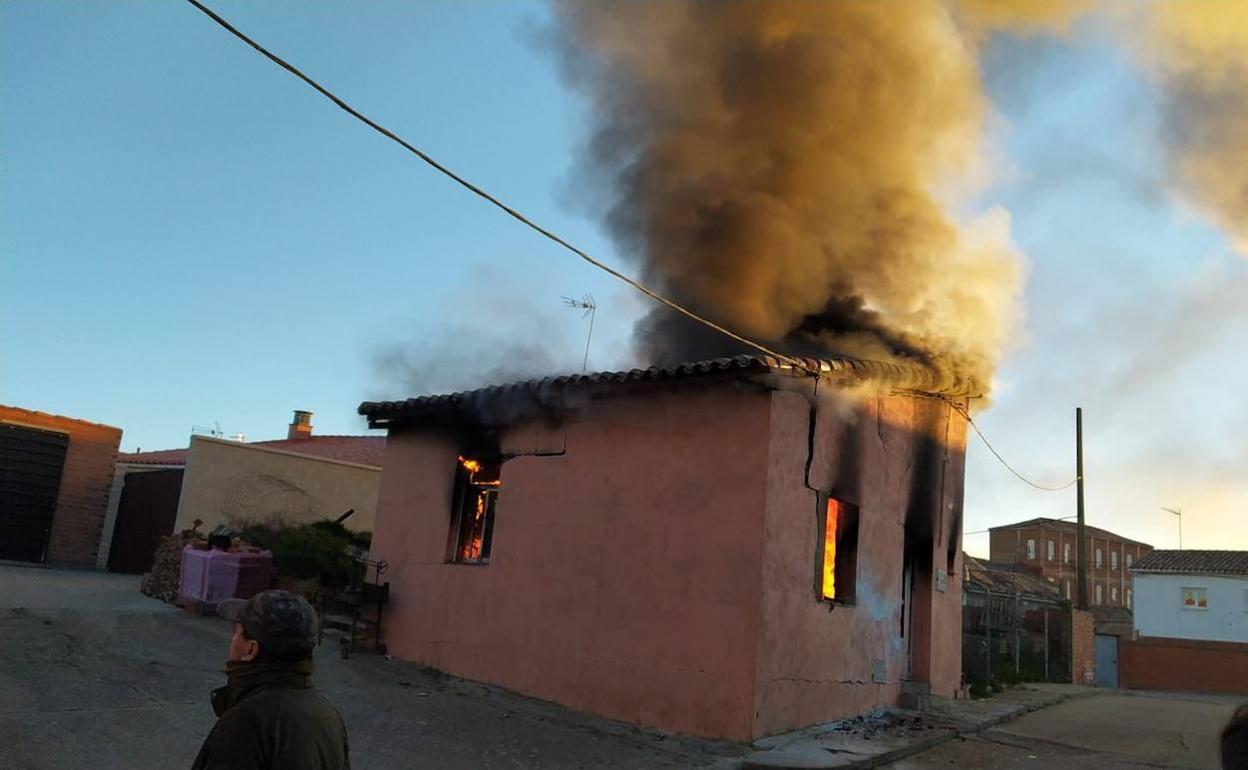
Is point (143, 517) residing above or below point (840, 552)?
below

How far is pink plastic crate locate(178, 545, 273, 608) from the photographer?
35.0 feet

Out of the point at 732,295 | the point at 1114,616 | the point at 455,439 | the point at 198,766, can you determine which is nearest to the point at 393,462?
the point at 455,439

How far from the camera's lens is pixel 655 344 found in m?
12.8

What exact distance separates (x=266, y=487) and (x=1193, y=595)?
3874 centimetres

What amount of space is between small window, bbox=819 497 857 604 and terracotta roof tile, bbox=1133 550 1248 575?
35.3m

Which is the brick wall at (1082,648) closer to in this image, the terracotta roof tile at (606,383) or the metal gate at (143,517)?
the terracotta roof tile at (606,383)

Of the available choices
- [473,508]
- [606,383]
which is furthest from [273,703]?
[473,508]

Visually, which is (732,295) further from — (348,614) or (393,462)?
(348,614)

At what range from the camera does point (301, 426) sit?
2864 centimetres

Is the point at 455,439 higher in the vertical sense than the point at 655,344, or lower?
lower

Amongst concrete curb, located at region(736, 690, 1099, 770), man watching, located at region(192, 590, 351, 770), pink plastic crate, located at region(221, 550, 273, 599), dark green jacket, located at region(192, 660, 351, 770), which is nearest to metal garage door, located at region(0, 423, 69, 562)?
pink plastic crate, located at region(221, 550, 273, 599)

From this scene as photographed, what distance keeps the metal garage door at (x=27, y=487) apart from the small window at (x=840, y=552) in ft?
47.9

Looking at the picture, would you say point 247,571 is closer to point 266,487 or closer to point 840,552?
point 266,487

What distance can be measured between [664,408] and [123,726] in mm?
5329
